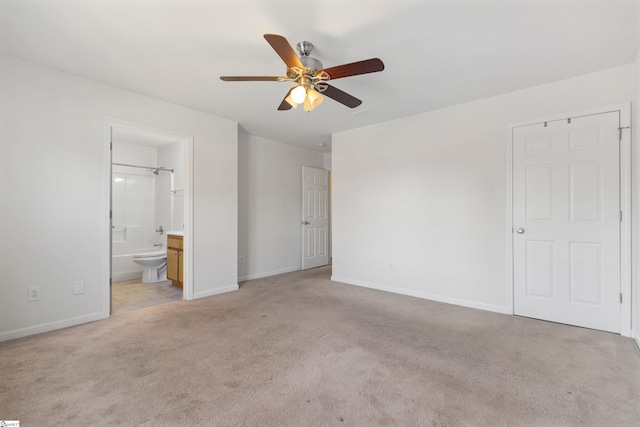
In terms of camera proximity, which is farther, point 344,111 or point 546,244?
point 344,111

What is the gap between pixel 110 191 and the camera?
3.12 meters

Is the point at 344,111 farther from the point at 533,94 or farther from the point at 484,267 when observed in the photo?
the point at 484,267

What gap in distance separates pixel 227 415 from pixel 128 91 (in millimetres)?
3338

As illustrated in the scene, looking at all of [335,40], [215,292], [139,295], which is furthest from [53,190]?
[335,40]

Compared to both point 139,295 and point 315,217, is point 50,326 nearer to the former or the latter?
point 139,295

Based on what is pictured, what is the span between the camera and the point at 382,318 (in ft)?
10.3

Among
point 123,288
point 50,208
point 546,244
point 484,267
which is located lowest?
point 123,288

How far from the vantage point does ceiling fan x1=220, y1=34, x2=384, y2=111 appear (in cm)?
189

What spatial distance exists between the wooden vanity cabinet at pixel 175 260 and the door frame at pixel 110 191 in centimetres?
51

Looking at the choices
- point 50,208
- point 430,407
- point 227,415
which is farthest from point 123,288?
point 430,407

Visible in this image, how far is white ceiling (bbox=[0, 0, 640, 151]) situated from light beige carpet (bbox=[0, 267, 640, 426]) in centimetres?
245

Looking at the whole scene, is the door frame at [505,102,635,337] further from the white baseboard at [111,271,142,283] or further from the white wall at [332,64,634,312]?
the white baseboard at [111,271,142,283]

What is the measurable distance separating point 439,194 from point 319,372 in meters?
2.68

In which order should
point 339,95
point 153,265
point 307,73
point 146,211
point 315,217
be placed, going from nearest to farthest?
point 307,73
point 339,95
point 153,265
point 146,211
point 315,217
